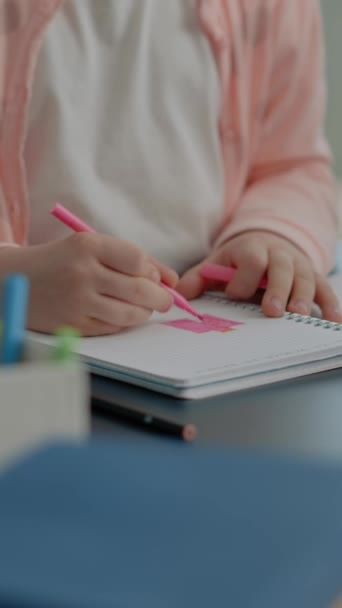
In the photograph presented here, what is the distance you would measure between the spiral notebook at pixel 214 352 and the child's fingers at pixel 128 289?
0.06 feet

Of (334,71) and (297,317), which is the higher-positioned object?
(297,317)

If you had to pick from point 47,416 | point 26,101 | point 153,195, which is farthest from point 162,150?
point 47,416

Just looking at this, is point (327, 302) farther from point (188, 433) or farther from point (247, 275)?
point (188, 433)

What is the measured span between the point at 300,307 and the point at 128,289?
0.44ft

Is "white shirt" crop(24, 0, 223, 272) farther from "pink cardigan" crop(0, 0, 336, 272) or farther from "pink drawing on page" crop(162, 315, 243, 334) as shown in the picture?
"pink drawing on page" crop(162, 315, 243, 334)

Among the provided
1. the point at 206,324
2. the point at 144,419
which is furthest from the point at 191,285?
the point at 144,419

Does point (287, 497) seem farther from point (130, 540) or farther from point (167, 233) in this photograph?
point (167, 233)

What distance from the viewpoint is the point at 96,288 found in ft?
1.92

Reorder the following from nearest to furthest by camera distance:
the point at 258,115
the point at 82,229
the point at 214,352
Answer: the point at 214,352 → the point at 82,229 → the point at 258,115

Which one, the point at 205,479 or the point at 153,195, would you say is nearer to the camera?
the point at 205,479

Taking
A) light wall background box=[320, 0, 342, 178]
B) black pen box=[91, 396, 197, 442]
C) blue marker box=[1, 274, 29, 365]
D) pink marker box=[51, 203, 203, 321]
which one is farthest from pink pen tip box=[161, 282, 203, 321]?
light wall background box=[320, 0, 342, 178]

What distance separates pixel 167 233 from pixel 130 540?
2.00 feet

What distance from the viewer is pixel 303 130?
946mm

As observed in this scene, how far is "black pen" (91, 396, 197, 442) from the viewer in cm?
42
